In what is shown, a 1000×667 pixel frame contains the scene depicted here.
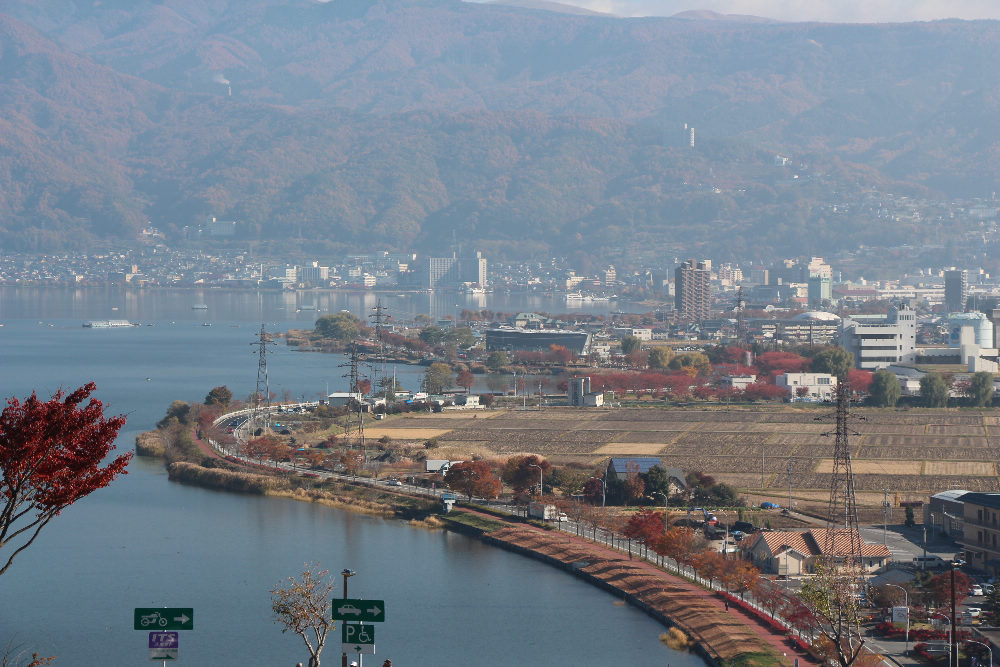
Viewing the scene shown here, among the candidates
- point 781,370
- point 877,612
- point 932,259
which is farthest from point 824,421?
point 932,259

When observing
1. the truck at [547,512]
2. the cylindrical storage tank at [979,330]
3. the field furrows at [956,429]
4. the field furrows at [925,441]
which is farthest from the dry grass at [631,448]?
the cylindrical storage tank at [979,330]

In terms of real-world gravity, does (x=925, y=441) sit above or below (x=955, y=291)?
below

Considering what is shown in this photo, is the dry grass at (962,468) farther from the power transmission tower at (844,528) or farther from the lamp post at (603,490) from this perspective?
the power transmission tower at (844,528)

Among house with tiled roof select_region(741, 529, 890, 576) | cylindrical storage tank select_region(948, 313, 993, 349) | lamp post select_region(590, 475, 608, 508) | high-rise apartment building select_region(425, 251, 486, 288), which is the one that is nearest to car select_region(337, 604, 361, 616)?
house with tiled roof select_region(741, 529, 890, 576)

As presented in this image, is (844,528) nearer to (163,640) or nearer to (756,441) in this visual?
(756,441)

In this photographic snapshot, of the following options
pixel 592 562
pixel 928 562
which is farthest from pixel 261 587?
pixel 928 562

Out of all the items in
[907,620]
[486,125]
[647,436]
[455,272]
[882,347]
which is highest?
[486,125]

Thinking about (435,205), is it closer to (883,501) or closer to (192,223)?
(192,223)
